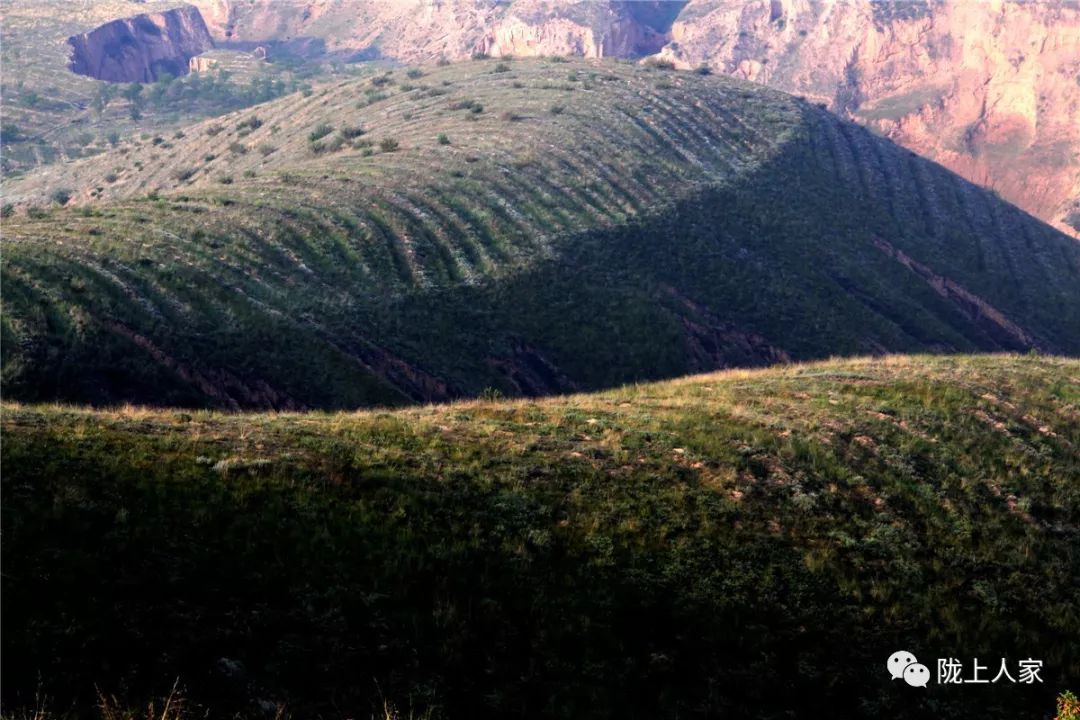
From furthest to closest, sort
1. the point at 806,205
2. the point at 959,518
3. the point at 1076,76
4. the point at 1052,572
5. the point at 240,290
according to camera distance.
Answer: the point at 1076,76, the point at 806,205, the point at 240,290, the point at 959,518, the point at 1052,572

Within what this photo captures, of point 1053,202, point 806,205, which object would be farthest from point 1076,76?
point 806,205

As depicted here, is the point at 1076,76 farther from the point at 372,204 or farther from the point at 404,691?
the point at 404,691

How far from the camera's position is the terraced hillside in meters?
37.6

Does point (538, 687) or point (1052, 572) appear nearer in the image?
point (538, 687)

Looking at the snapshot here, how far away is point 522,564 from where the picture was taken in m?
17.1

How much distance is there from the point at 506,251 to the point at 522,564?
40.9m

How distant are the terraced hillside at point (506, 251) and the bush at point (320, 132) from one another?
948mm

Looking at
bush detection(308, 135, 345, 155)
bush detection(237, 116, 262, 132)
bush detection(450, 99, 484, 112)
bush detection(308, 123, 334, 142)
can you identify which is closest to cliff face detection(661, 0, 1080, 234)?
bush detection(450, 99, 484, 112)

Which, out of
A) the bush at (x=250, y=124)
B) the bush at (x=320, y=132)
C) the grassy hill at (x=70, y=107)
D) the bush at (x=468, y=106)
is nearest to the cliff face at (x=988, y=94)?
the bush at (x=468, y=106)

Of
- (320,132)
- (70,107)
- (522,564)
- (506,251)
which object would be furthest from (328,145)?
(70,107)

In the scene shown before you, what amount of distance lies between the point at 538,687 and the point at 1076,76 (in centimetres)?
18670

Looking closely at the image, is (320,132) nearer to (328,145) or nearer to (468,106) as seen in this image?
(328,145)

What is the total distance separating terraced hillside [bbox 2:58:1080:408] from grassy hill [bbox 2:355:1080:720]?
1560 centimetres

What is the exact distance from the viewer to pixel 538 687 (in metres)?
14.2
